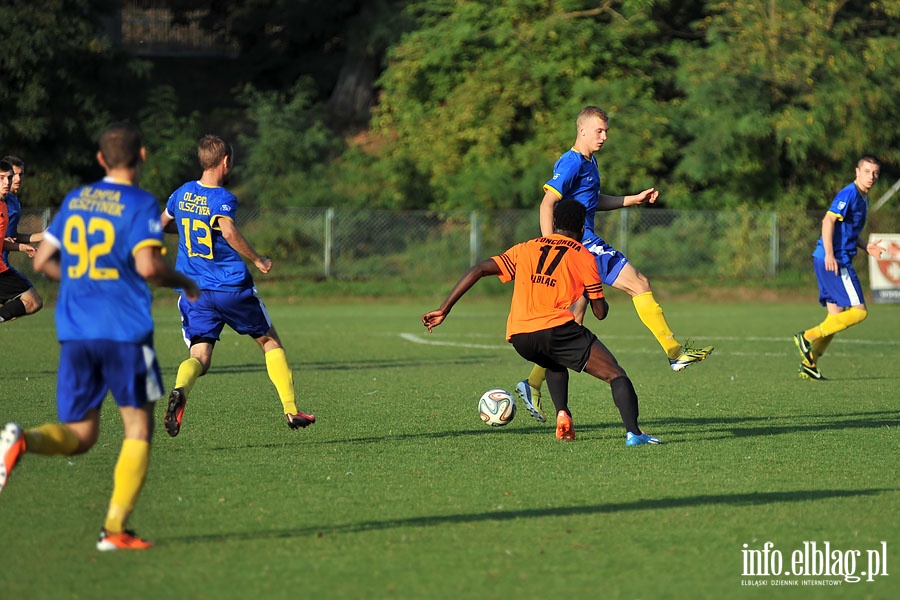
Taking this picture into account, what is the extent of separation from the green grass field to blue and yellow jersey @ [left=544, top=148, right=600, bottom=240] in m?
1.72

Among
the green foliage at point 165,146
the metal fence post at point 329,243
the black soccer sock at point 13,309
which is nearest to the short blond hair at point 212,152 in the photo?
the black soccer sock at point 13,309

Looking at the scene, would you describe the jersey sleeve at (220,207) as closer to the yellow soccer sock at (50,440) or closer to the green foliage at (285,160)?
the yellow soccer sock at (50,440)

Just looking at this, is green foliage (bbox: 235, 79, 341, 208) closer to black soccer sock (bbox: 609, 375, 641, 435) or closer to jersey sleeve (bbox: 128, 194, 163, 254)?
black soccer sock (bbox: 609, 375, 641, 435)

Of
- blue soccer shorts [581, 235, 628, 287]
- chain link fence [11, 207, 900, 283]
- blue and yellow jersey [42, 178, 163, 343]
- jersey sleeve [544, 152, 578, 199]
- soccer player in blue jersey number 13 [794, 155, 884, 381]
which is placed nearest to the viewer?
blue and yellow jersey [42, 178, 163, 343]

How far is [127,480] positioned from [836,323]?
9.19 m

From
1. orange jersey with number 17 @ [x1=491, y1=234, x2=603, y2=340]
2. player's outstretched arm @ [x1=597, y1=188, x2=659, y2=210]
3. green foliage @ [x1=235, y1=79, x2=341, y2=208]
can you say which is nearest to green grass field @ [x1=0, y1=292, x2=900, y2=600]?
orange jersey with number 17 @ [x1=491, y1=234, x2=603, y2=340]

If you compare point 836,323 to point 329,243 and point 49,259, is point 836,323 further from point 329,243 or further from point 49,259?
point 329,243

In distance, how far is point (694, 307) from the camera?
24.6 m

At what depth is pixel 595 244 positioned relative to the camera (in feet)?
30.8

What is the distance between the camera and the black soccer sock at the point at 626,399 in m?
7.82

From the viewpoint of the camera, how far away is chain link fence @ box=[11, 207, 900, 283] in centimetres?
2716

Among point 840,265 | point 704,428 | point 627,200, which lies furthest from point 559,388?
point 840,265

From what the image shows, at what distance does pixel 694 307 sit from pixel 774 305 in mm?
2073

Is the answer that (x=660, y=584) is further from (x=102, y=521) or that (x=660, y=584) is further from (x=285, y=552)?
(x=102, y=521)
